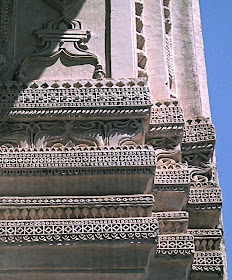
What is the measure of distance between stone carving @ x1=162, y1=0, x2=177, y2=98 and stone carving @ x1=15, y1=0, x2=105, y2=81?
1.00 m

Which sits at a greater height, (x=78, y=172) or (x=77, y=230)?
(x=78, y=172)

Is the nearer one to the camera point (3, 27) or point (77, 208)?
point (77, 208)

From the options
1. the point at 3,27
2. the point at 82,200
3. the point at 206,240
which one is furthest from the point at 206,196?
the point at 3,27

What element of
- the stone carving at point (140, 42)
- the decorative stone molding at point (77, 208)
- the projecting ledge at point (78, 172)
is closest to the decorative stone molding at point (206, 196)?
the projecting ledge at point (78, 172)

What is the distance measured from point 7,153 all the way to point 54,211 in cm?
68

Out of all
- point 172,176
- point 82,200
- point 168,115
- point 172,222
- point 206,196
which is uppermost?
point 168,115

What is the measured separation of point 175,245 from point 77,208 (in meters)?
1.03

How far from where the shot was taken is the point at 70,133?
29.1ft

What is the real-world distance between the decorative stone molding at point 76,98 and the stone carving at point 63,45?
260mm

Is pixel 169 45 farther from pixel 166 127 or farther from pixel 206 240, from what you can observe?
pixel 206 240

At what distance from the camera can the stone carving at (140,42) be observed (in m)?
9.68

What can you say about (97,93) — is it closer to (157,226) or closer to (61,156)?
(61,156)

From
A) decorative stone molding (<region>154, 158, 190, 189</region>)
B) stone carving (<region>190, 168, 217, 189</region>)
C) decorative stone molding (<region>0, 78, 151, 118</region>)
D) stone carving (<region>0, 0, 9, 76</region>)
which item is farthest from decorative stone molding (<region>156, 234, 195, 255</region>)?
stone carving (<region>0, 0, 9, 76</region>)

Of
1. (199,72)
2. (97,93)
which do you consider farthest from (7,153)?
(199,72)
